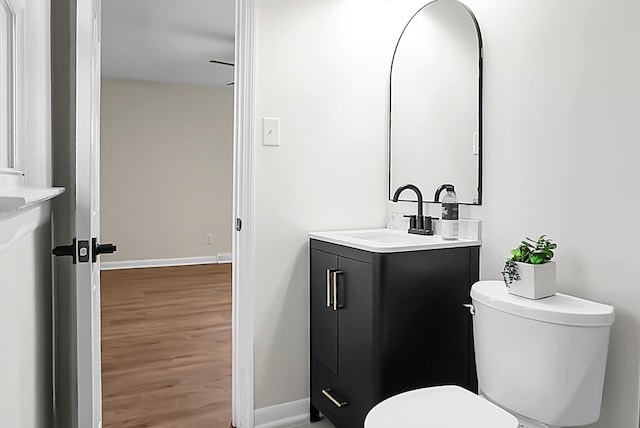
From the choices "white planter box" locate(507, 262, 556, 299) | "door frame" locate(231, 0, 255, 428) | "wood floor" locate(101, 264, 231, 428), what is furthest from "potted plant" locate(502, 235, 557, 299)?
"wood floor" locate(101, 264, 231, 428)

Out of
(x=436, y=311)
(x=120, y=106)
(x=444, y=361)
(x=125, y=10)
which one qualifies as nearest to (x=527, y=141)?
(x=436, y=311)

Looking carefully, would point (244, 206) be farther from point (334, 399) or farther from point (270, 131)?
point (334, 399)

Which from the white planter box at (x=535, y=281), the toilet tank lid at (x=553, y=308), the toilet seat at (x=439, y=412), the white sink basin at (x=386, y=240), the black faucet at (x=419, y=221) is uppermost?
the black faucet at (x=419, y=221)

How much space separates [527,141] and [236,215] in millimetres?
1241

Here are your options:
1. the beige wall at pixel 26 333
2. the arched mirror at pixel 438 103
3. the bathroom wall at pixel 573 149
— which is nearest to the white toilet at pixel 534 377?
the bathroom wall at pixel 573 149

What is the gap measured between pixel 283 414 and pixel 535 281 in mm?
1328

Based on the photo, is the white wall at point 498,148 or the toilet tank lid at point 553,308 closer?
the toilet tank lid at point 553,308

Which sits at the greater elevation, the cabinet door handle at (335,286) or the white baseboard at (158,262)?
the cabinet door handle at (335,286)

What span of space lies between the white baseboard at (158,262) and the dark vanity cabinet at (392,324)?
471cm

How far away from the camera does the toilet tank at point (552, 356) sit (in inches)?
Answer: 53.6

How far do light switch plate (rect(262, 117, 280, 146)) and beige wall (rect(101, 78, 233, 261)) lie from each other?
447 centimetres

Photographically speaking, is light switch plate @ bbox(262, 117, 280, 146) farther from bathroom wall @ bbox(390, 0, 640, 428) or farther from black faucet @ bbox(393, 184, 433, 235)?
bathroom wall @ bbox(390, 0, 640, 428)

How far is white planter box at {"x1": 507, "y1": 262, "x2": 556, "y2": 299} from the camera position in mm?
1485

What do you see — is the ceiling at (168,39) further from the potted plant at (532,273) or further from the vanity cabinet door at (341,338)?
the potted plant at (532,273)
